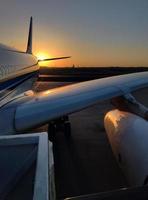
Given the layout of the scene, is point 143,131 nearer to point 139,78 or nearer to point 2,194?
point 2,194

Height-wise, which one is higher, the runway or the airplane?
the airplane

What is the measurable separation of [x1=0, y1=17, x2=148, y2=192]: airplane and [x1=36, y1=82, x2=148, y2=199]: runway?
2.32 ft

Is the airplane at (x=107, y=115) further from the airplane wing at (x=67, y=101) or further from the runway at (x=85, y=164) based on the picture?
the runway at (x=85, y=164)

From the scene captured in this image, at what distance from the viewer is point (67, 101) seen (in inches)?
316

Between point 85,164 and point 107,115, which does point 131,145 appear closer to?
point 85,164

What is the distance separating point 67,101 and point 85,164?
4.88ft

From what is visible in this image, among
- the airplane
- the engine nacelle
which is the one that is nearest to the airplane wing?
the airplane

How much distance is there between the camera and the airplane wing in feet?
23.9

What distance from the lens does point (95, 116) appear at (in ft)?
48.2

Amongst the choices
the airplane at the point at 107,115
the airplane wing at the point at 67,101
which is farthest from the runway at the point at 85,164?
the airplane wing at the point at 67,101

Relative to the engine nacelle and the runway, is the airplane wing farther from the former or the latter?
the runway

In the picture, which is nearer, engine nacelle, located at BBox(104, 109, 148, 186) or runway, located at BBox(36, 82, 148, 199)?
engine nacelle, located at BBox(104, 109, 148, 186)

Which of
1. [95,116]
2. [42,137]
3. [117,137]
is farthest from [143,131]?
[95,116]

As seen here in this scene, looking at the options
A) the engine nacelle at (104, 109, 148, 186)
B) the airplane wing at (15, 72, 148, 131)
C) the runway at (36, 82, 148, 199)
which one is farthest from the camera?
the airplane wing at (15, 72, 148, 131)
